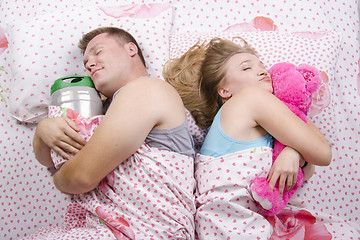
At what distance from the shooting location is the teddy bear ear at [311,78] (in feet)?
3.84

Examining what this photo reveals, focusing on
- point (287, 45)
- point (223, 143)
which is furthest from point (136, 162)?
point (287, 45)

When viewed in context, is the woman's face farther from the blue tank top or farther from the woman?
the blue tank top

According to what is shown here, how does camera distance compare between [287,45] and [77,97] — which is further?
[287,45]

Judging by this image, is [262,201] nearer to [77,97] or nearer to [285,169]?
[285,169]

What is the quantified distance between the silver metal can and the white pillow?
36 centimetres

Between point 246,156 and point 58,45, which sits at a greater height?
point 58,45

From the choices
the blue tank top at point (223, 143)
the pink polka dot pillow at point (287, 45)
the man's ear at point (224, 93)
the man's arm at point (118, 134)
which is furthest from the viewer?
the pink polka dot pillow at point (287, 45)

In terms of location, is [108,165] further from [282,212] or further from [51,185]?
[282,212]

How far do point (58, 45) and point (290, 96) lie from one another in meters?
0.81

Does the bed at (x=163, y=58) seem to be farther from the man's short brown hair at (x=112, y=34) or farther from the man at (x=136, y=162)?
the man at (x=136, y=162)

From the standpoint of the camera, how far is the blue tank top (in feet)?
3.74

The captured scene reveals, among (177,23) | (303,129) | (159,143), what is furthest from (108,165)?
(177,23)

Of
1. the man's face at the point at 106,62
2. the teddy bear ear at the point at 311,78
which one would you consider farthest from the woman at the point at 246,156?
the man's face at the point at 106,62

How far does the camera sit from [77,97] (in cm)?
118
